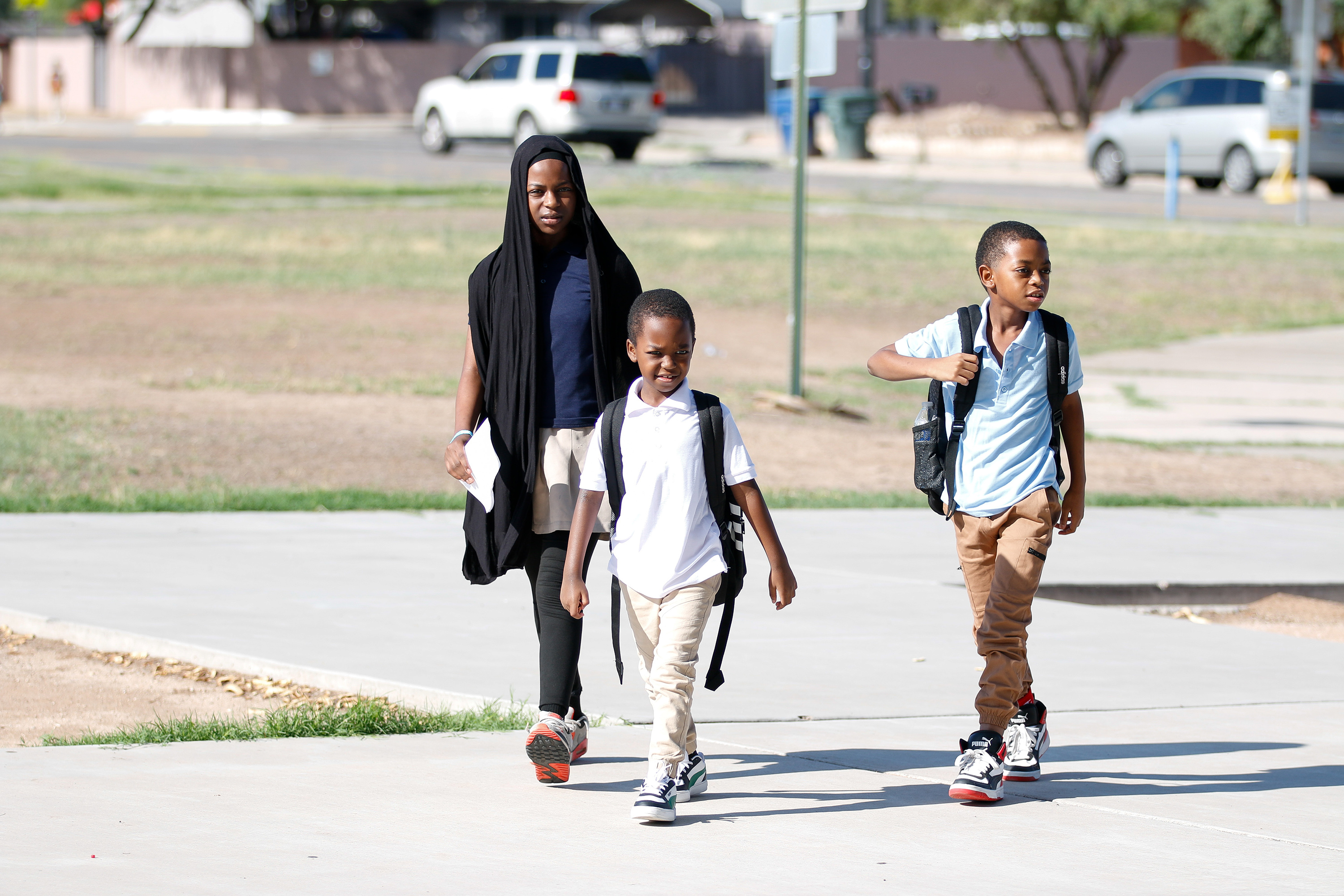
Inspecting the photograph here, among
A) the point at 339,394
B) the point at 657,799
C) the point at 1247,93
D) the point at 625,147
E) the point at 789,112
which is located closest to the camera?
the point at 657,799

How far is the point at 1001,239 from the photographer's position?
5012 millimetres

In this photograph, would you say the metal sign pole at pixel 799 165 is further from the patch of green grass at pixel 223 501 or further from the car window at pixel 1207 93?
the car window at pixel 1207 93

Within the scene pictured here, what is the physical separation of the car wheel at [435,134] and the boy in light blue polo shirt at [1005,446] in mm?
33804

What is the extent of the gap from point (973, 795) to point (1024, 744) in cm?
38

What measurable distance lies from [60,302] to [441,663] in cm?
1133

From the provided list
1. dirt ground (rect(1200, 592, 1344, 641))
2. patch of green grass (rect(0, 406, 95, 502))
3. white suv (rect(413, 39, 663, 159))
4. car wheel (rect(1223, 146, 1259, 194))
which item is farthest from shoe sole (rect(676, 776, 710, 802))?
white suv (rect(413, 39, 663, 159))

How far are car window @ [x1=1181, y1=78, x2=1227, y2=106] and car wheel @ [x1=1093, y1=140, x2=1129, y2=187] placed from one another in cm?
141

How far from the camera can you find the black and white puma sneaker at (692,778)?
15.8 ft

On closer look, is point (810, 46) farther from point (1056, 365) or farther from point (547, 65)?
point (547, 65)

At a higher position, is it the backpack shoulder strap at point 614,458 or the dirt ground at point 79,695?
the backpack shoulder strap at point 614,458

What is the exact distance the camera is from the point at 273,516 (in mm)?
9047

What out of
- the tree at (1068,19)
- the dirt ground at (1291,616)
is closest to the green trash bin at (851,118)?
the tree at (1068,19)

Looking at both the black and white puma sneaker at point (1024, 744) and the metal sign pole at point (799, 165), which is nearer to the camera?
the black and white puma sneaker at point (1024, 744)

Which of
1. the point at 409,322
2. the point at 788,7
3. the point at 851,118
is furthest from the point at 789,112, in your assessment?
the point at 788,7
